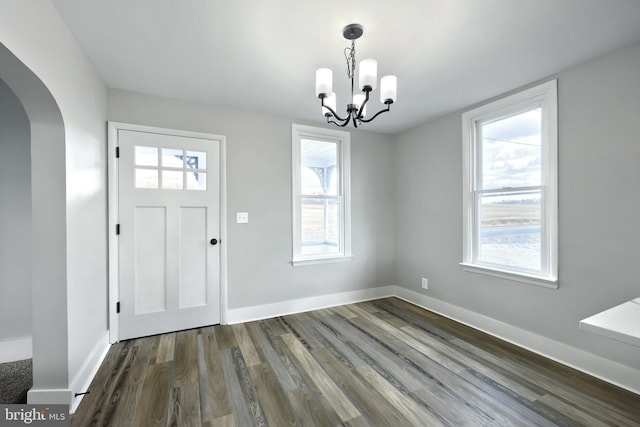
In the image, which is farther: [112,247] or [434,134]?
[434,134]

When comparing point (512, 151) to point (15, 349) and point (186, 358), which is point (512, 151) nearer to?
point (186, 358)

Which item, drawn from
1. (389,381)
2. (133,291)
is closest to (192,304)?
(133,291)

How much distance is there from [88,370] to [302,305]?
2056mm

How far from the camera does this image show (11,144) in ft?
7.47

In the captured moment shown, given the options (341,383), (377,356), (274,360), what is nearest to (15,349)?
(274,360)

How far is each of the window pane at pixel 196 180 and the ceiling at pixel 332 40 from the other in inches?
31.8

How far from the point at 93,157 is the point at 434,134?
3.53 metres

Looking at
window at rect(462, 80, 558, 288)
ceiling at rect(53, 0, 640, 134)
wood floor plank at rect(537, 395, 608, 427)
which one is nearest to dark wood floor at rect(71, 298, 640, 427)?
wood floor plank at rect(537, 395, 608, 427)

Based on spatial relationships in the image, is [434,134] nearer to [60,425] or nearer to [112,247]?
[112,247]

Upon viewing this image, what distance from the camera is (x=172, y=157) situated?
112 inches

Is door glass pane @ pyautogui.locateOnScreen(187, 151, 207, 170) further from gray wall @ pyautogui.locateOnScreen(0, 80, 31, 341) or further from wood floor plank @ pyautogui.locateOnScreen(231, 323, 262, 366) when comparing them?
wood floor plank @ pyautogui.locateOnScreen(231, 323, 262, 366)

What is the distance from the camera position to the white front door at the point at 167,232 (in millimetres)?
2660

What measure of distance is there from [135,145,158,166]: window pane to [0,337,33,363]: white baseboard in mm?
1778

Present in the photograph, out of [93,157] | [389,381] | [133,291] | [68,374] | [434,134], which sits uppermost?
[434,134]
